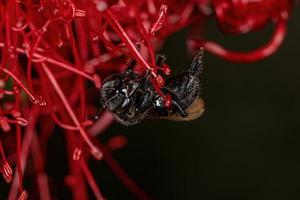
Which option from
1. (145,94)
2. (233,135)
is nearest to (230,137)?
(233,135)

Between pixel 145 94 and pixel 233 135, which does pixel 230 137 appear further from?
pixel 145 94

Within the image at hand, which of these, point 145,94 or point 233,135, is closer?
point 145,94

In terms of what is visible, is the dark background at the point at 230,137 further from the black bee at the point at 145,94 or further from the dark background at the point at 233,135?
the black bee at the point at 145,94

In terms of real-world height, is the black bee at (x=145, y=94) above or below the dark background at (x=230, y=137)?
above

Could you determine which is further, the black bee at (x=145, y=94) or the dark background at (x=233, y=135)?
the dark background at (x=233, y=135)

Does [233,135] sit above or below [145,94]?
below

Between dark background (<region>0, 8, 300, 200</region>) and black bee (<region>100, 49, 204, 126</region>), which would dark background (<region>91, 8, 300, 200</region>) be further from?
black bee (<region>100, 49, 204, 126</region>)

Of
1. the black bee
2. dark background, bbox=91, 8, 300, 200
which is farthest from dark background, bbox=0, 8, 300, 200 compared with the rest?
the black bee

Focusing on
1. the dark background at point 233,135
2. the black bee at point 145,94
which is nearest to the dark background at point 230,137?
the dark background at point 233,135
